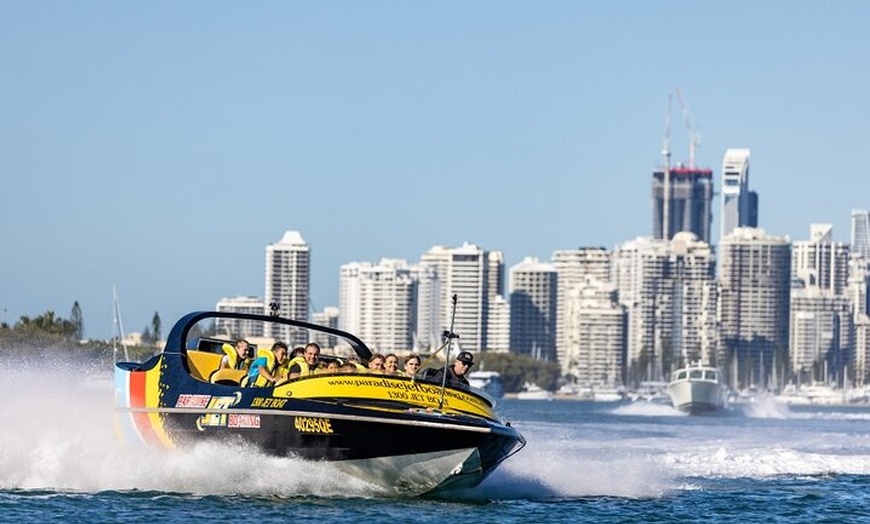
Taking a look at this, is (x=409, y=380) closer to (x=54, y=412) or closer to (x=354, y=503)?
(x=354, y=503)

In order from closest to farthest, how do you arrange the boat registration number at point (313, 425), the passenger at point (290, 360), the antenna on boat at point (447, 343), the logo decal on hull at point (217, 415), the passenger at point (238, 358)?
the antenna on boat at point (447, 343) < the boat registration number at point (313, 425) < the logo decal on hull at point (217, 415) < the passenger at point (290, 360) < the passenger at point (238, 358)

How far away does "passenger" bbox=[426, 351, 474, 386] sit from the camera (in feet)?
80.9

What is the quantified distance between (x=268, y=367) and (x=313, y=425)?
5.20ft

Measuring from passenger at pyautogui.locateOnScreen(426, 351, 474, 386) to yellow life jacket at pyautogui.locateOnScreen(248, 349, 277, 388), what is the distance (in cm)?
206

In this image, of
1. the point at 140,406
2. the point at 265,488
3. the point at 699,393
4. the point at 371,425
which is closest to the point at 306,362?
the point at 265,488

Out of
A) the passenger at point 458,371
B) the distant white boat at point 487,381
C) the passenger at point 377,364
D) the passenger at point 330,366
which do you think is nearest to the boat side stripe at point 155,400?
the passenger at point 330,366

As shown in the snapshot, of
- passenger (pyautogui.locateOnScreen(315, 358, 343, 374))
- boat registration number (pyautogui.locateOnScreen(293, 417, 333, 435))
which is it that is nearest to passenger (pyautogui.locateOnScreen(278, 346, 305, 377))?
passenger (pyautogui.locateOnScreen(315, 358, 343, 374))

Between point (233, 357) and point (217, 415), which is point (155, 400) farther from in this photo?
point (217, 415)

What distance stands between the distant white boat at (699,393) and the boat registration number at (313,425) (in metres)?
93.5

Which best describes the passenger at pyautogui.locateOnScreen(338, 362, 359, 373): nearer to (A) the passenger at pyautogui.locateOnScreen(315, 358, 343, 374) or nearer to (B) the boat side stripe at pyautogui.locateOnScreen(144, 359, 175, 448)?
(A) the passenger at pyautogui.locateOnScreen(315, 358, 343, 374)

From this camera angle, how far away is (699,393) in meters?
117

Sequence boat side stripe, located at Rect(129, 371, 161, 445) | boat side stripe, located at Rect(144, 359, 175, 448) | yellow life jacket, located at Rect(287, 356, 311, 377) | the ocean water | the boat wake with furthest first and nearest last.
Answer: boat side stripe, located at Rect(129, 371, 161, 445) < boat side stripe, located at Rect(144, 359, 175, 448) < yellow life jacket, located at Rect(287, 356, 311, 377) < the boat wake < the ocean water

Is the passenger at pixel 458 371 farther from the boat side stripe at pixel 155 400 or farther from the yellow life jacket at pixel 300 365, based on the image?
the boat side stripe at pixel 155 400

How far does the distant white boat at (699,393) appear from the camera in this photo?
117m
